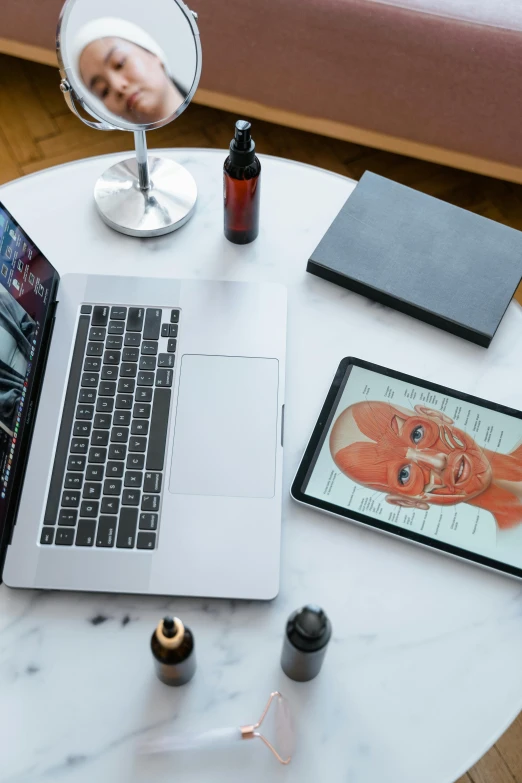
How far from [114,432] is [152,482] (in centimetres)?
8

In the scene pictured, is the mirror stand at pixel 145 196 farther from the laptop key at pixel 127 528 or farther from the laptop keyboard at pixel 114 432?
the laptop key at pixel 127 528

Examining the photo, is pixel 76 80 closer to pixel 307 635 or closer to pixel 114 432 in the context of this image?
pixel 114 432

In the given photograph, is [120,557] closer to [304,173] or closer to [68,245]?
[68,245]

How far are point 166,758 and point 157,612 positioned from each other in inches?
5.4

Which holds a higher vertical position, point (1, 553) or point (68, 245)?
point (68, 245)

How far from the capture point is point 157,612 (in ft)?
2.46

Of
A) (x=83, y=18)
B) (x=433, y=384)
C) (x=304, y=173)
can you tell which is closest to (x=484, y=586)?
(x=433, y=384)

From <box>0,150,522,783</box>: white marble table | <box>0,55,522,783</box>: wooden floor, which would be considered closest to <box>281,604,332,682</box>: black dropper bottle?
<box>0,150,522,783</box>: white marble table

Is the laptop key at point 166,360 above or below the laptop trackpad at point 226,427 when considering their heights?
above

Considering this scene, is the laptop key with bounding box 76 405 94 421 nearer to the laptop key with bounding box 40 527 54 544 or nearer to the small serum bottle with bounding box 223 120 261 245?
the laptop key with bounding box 40 527 54 544

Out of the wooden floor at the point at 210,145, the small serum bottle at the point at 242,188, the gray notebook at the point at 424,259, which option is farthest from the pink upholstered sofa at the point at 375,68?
the small serum bottle at the point at 242,188

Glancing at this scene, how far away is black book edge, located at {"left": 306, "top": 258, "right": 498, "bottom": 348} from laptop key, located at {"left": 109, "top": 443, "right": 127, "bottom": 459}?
13.8 inches

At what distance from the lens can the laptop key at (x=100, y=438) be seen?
2.70 ft

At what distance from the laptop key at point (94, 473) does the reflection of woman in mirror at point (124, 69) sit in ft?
1.38
